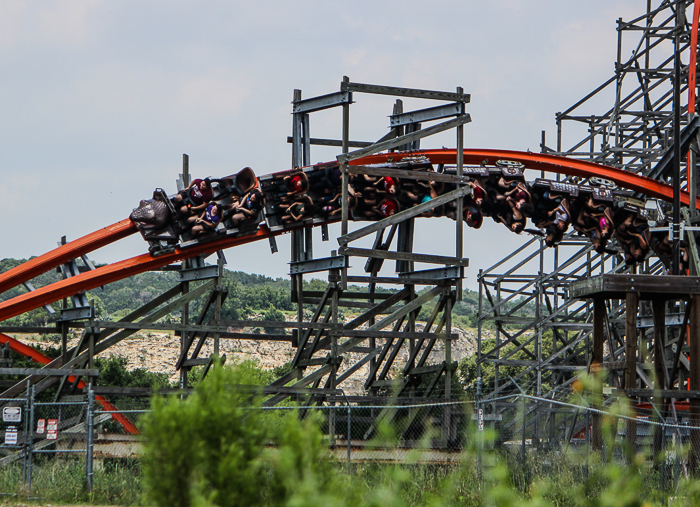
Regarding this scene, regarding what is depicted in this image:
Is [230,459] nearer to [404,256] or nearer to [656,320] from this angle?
[656,320]

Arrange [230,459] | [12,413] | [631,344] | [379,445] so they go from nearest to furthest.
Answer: [230,459] < [379,445] < [631,344] < [12,413]

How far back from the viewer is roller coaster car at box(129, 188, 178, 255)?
14.7 m

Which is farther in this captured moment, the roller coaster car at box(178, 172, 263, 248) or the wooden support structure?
the roller coaster car at box(178, 172, 263, 248)

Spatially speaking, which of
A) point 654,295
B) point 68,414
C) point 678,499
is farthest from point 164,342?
point 678,499

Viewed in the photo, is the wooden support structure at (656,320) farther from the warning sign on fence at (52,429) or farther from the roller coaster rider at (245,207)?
the warning sign on fence at (52,429)

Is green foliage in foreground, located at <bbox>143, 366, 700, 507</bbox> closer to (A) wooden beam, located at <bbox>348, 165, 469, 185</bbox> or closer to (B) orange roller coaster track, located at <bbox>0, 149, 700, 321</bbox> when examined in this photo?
(A) wooden beam, located at <bbox>348, 165, 469, 185</bbox>

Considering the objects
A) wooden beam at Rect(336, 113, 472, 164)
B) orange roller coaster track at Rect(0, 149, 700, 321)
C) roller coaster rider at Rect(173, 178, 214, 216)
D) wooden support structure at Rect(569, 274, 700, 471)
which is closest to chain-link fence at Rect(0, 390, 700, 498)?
wooden support structure at Rect(569, 274, 700, 471)

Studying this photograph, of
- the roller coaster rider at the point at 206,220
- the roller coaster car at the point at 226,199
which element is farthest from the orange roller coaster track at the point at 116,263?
the roller coaster rider at the point at 206,220

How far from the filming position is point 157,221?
14.7 m

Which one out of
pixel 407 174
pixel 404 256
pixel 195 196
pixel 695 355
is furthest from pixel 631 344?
pixel 195 196

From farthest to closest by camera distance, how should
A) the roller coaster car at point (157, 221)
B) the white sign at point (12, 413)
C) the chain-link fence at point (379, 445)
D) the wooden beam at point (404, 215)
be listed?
the roller coaster car at point (157, 221)
the wooden beam at point (404, 215)
the white sign at point (12, 413)
the chain-link fence at point (379, 445)

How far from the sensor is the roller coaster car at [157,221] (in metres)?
14.7

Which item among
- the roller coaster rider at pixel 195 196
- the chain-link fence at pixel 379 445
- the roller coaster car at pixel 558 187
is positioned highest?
the roller coaster car at pixel 558 187

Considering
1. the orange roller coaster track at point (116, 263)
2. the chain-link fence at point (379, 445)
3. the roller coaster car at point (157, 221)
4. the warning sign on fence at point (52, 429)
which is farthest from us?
the roller coaster car at point (157, 221)
